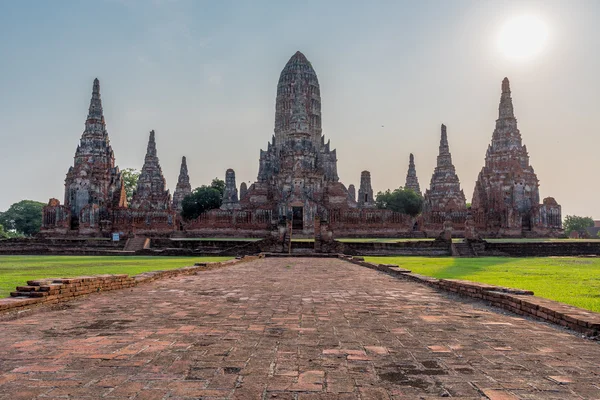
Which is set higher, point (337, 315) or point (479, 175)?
point (479, 175)

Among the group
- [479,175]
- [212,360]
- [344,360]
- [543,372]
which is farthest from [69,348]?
[479,175]

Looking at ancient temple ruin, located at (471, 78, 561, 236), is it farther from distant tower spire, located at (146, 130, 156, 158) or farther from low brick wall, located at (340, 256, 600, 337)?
distant tower spire, located at (146, 130, 156, 158)

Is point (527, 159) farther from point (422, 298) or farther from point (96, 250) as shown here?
point (422, 298)

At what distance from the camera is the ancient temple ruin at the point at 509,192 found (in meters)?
42.1

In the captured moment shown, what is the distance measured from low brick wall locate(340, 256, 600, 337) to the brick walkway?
0.84ft

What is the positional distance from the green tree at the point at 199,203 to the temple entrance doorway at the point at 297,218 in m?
20.9

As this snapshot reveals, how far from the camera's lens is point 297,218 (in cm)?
4272

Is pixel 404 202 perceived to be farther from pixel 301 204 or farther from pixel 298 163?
pixel 301 204

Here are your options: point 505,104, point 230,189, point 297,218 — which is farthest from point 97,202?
point 505,104

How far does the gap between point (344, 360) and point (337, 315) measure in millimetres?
2231

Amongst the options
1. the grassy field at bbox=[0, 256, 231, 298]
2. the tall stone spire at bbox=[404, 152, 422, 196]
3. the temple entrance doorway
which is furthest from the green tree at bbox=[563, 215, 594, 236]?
the grassy field at bbox=[0, 256, 231, 298]

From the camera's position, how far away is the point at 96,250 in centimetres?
2775

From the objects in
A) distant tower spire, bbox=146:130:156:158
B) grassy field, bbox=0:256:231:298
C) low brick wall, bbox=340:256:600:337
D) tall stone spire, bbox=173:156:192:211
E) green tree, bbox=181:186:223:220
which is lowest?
grassy field, bbox=0:256:231:298

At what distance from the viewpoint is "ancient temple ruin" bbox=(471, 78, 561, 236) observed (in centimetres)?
4206
